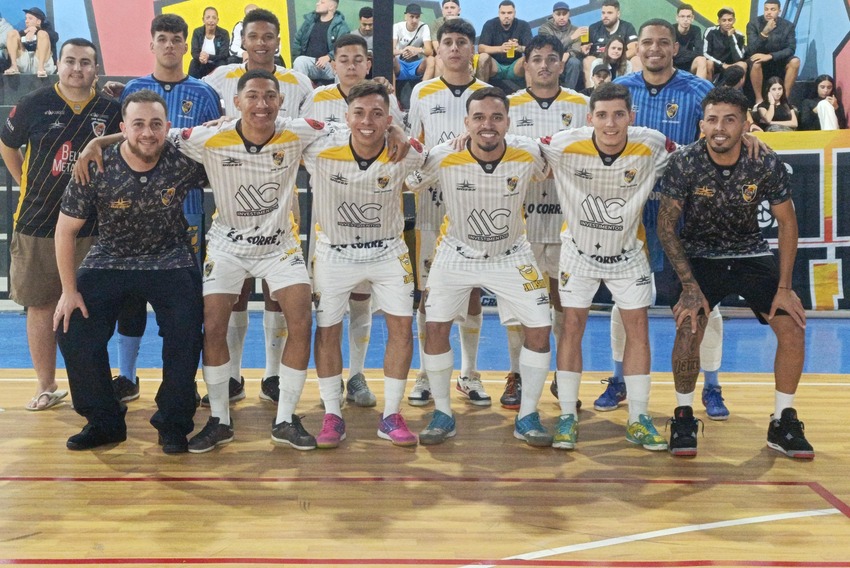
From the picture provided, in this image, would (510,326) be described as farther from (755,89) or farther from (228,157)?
(755,89)

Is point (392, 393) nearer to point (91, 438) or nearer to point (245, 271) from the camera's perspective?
point (245, 271)

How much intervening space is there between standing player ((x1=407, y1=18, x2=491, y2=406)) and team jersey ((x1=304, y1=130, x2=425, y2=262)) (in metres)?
0.72

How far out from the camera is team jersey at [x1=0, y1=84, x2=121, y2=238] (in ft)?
19.6

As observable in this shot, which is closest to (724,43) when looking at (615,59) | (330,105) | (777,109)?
(777,109)

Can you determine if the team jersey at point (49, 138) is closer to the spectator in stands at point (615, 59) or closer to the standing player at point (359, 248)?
the standing player at point (359, 248)

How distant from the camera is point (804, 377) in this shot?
732cm

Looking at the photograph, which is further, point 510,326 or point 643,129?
point 510,326

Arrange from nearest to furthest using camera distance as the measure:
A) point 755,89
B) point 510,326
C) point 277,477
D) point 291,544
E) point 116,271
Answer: point 291,544 < point 277,477 < point 116,271 < point 510,326 < point 755,89

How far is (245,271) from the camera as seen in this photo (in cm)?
548

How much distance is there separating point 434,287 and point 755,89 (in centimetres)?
958

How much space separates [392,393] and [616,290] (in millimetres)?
1465

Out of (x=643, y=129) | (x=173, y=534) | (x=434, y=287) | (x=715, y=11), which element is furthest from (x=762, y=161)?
(x=715, y=11)

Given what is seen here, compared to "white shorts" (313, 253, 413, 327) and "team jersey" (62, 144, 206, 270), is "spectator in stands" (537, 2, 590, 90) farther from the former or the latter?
"team jersey" (62, 144, 206, 270)

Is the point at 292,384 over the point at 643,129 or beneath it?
beneath
